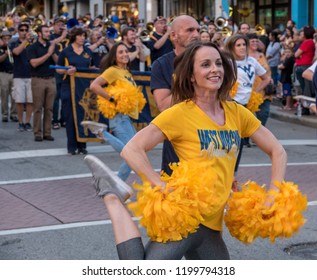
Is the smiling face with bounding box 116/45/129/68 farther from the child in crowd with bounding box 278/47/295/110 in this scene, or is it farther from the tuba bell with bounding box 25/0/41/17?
the tuba bell with bounding box 25/0/41/17

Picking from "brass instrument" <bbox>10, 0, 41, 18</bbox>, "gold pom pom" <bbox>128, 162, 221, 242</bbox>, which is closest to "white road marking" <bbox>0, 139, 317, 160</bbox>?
"gold pom pom" <bbox>128, 162, 221, 242</bbox>

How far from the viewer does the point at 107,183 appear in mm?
4516

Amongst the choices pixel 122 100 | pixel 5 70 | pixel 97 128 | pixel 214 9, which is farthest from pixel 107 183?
pixel 214 9

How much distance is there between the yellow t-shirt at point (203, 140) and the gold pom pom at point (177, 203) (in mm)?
158

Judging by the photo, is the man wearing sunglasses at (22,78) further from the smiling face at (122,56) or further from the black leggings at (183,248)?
the black leggings at (183,248)

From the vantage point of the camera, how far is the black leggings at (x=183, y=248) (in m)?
4.21

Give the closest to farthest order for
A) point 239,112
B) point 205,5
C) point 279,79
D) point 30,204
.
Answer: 1. point 239,112
2. point 30,204
3. point 279,79
4. point 205,5

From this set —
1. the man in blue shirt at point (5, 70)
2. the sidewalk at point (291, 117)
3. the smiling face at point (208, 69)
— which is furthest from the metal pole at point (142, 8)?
the smiling face at point (208, 69)

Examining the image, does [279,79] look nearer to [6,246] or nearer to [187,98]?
[6,246]

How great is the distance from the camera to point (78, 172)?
1101cm

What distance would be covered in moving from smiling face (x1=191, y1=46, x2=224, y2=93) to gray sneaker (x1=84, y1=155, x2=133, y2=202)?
683 millimetres

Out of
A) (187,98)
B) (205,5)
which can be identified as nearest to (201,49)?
(187,98)

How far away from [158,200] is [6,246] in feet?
10.9

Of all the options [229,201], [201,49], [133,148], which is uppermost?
[201,49]
